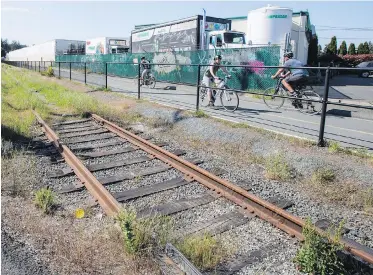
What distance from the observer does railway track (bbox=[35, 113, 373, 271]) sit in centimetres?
429

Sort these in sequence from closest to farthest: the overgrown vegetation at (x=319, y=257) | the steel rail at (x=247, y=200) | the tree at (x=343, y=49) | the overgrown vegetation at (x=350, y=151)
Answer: the overgrown vegetation at (x=319, y=257) < the steel rail at (x=247, y=200) < the overgrown vegetation at (x=350, y=151) < the tree at (x=343, y=49)

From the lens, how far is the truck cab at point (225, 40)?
2195 centimetres

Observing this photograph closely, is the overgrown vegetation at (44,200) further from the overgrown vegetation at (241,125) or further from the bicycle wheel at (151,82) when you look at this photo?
the bicycle wheel at (151,82)

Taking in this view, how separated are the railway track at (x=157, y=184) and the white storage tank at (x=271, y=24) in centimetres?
1918

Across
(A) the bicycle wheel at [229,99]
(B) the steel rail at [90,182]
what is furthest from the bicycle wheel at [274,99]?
(B) the steel rail at [90,182]

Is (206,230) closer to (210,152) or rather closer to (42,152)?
(210,152)

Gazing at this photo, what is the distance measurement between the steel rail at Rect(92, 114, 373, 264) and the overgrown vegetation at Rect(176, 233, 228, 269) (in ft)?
3.02

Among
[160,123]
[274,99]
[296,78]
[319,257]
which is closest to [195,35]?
[274,99]

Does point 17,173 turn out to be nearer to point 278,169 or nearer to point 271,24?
point 278,169

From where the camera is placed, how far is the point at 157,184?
18.4 feet

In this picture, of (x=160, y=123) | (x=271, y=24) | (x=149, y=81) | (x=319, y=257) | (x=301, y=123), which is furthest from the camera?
(x=271, y=24)

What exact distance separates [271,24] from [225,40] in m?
5.12

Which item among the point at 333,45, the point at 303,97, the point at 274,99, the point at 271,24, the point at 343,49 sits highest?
the point at 333,45

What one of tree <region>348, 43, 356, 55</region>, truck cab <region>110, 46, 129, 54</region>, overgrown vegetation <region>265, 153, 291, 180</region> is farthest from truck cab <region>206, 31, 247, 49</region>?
tree <region>348, 43, 356, 55</region>
